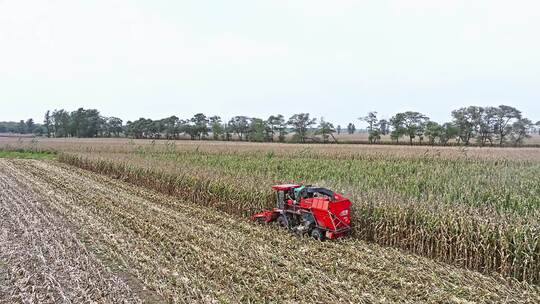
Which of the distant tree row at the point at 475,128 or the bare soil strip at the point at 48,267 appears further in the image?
the distant tree row at the point at 475,128

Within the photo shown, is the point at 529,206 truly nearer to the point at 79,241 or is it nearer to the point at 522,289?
the point at 522,289

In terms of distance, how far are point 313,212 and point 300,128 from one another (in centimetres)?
7886

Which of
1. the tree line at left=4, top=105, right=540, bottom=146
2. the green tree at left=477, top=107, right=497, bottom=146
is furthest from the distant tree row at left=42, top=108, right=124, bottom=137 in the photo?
the green tree at left=477, top=107, right=497, bottom=146

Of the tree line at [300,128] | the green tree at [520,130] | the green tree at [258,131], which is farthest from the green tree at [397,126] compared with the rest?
the green tree at [258,131]

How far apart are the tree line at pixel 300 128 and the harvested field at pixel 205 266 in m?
61.9

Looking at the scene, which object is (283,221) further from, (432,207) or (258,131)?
(258,131)

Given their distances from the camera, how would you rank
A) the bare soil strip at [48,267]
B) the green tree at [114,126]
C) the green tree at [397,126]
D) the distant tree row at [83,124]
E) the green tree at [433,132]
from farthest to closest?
1. the green tree at [114,126]
2. the distant tree row at [83,124]
3. the green tree at [397,126]
4. the green tree at [433,132]
5. the bare soil strip at [48,267]

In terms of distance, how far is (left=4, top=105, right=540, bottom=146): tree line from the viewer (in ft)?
221

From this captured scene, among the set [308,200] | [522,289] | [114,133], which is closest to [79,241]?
[308,200]

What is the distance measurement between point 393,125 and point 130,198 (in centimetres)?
6934

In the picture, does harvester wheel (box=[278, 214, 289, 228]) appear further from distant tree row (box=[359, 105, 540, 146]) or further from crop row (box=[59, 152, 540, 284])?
distant tree row (box=[359, 105, 540, 146])

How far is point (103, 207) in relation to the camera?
12.4 meters

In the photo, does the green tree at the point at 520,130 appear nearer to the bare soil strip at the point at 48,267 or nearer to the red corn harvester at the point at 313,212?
the red corn harvester at the point at 313,212

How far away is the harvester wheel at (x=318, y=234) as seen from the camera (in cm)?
905
